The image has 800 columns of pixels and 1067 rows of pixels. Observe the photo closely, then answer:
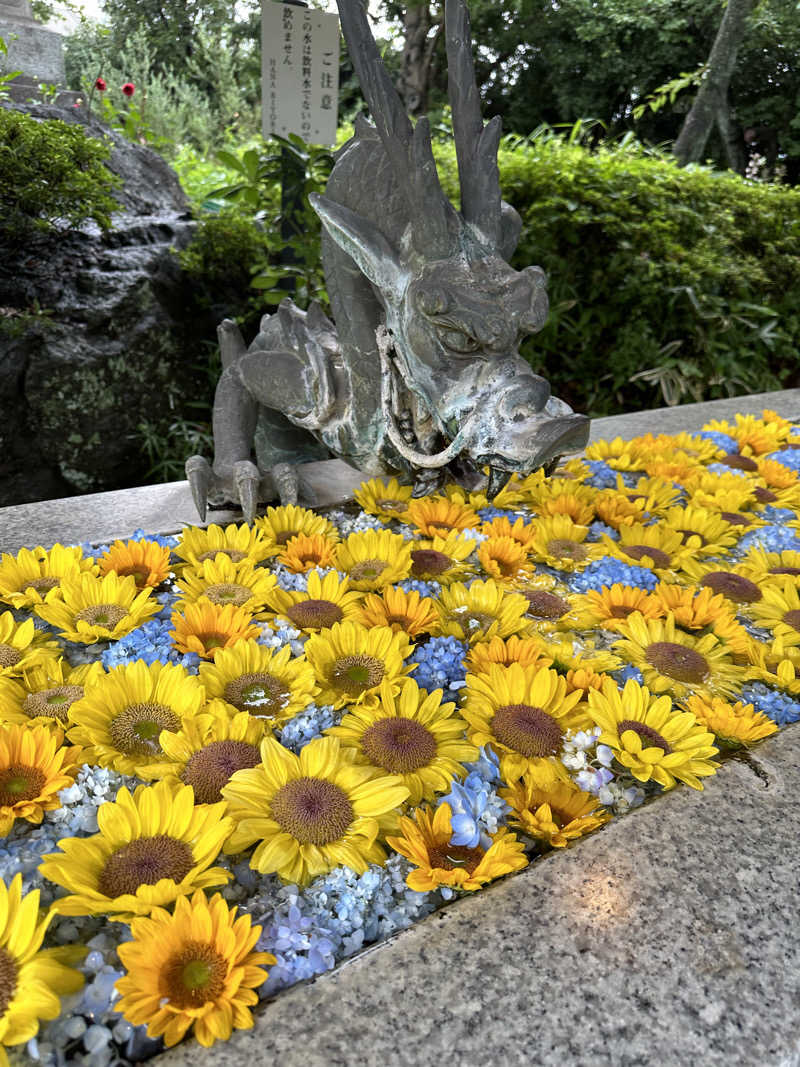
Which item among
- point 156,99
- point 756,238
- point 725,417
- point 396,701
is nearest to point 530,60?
point 156,99

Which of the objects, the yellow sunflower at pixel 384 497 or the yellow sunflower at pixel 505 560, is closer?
the yellow sunflower at pixel 505 560

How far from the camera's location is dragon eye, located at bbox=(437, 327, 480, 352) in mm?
1710

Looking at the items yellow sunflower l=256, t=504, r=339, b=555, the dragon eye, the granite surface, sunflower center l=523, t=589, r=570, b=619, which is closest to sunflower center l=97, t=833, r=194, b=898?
the granite surface

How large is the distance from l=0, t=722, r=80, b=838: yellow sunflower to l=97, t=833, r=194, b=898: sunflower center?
168 millimetres

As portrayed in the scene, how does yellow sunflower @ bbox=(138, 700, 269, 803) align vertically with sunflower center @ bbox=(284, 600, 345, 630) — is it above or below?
below

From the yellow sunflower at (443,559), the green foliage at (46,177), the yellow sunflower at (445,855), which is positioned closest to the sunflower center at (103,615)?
the yellow sunflower at (443,559)

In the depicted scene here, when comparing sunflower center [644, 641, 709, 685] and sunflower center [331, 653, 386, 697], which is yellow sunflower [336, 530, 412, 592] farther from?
sunflower center [644, 641, 709, 685]

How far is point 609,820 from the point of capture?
1.17 m

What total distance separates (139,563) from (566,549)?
1.12 m

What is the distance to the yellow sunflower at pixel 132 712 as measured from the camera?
47.4 inches

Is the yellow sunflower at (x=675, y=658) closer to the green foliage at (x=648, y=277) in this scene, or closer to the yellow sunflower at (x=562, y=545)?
the yellow sunflower at (x=562, y=545)

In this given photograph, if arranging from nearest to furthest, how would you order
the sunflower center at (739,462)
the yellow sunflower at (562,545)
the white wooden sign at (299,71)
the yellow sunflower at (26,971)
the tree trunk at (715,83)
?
1. the yellow sunflower at (26,971)
2. the yellow sunflower at (562,545)
3. the sunflower center at (739,462)
4. the white wooden sign at (299,71)
5. the tree trunk at (715,83)

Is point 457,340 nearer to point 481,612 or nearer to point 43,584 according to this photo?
point 481,612

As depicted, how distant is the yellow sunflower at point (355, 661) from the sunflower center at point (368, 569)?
0.30 m
